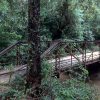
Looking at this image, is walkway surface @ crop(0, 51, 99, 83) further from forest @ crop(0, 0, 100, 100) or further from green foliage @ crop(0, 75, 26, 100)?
green foliage @ crop(0, 75, 26, 100)

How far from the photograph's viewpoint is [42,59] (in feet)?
21.4

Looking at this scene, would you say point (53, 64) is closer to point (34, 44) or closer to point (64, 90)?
point (64, 90)

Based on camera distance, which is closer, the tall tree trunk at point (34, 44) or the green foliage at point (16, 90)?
the green foliage at point (16, 90)

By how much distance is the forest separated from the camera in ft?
19.3

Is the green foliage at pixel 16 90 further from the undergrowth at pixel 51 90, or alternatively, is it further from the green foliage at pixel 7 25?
the green foliage at pixel 7 25

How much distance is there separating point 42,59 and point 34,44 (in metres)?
0.79

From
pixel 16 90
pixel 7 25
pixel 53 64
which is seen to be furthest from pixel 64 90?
pixel 7 25

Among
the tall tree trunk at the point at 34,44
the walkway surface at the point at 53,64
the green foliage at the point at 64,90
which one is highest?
the tall tree trunk at the point at 34,44

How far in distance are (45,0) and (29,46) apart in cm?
326

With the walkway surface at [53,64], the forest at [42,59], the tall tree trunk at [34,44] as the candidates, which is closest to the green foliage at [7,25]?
the forest at [42,59]

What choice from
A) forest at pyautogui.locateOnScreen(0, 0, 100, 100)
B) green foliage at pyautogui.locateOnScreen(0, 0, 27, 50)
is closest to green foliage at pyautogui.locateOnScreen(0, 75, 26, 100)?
forest at pyautogui.locateOnScreen(0, 0, 100, 100)

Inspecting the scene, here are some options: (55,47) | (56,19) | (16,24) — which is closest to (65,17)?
(56,19)

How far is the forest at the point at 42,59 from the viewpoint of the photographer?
5.88 m

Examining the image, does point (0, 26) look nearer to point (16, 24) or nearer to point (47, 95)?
point (16, 24)
